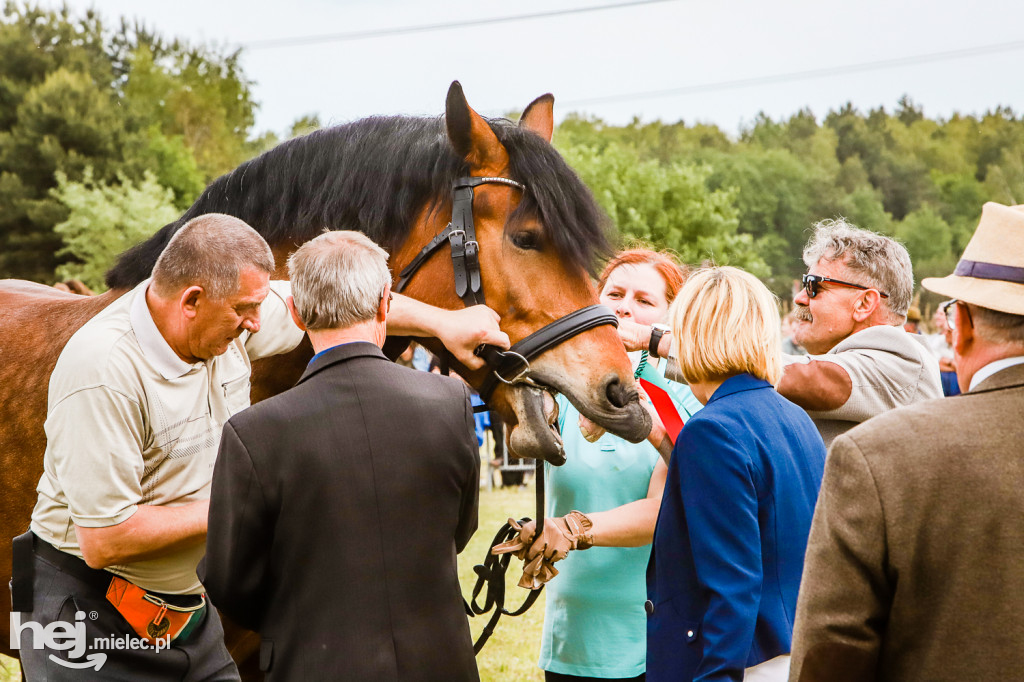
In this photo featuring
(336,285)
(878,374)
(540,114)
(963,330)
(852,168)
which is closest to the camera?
(963,330)

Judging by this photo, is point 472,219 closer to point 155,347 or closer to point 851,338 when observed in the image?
point 155,347

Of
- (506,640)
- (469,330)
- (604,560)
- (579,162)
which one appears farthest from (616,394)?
(579,162)

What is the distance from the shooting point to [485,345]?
2854 millimetres

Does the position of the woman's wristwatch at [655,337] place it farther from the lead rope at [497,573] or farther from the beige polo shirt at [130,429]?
the beige polo shirt at [130,429]

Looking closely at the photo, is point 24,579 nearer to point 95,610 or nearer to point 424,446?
point 95,610

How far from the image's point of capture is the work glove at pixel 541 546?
9.44ft

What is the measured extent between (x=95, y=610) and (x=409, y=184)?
1681 mm

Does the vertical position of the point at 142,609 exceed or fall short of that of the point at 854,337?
it falls short

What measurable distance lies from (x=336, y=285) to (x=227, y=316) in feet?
1.66

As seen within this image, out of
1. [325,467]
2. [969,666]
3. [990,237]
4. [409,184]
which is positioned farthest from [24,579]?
[990,237]

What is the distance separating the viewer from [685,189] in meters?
34.9

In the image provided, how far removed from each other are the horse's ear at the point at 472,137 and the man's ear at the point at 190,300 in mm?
1045

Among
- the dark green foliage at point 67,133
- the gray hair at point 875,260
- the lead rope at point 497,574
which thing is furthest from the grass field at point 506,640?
the dark green foliage at point 67,133

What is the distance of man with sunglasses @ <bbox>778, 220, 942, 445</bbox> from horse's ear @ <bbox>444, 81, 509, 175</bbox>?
56.7 inches
